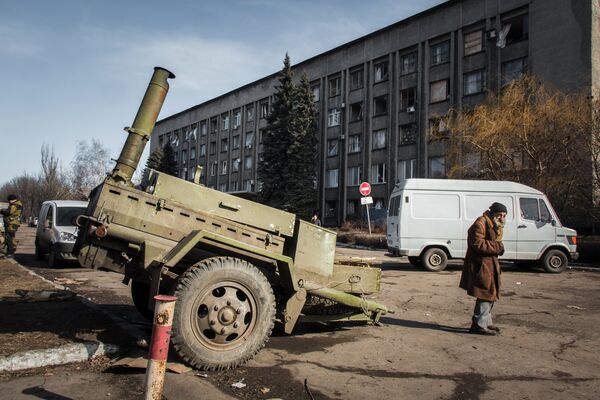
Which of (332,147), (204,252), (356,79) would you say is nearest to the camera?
(204,252)

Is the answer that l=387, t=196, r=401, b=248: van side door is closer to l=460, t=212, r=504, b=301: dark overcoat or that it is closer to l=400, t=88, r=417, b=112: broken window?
l=460, t=212, r=504, b=301: dark overcoat

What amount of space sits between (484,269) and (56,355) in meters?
5.12

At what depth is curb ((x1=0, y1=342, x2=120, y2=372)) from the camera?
3.96 metres

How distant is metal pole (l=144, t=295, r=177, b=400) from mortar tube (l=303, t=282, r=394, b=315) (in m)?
2.06

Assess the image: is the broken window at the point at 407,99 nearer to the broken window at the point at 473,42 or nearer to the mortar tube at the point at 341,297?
the broken window at the point at 473,42

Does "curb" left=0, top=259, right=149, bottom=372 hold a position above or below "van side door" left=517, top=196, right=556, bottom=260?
below

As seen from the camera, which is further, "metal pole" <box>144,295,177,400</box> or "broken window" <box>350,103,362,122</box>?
"broken window" <box>350,103,362,122</box>

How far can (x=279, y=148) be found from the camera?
39.8 m

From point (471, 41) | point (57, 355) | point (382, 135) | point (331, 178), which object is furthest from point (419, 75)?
point (57, 355)

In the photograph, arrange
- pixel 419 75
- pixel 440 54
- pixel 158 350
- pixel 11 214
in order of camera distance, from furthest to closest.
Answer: pixel 419 75
pixel 440 54
pixel 11 214
pixel 158 350

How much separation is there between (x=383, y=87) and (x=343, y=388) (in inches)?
1442

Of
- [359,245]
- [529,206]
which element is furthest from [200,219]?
[359,245]

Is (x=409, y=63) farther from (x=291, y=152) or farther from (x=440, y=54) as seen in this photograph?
(x=291, y=152)

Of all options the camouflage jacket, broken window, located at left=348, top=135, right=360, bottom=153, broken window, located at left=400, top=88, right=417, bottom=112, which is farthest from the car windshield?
broken window, located at left=348, top=135, right=360, bottom=153
